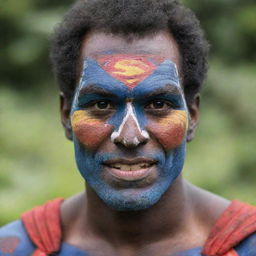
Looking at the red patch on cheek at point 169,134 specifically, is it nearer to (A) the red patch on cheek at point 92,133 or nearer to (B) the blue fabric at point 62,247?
(A) the red patch on cheek at point 92,133

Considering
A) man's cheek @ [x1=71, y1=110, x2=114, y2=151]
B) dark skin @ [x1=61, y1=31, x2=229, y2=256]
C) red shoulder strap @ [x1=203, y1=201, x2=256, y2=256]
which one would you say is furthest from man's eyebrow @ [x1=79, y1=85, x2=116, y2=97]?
red shoulder strap @ [x1=203, y1=201, x2=256, y2=256]

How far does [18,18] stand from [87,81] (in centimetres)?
602

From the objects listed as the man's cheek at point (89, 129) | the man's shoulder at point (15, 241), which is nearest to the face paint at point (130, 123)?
the man's cheek at point (89, 129)

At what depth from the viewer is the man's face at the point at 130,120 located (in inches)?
171

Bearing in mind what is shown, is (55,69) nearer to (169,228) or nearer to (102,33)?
(102,33)

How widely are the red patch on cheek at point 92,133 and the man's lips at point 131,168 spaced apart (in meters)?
0.13

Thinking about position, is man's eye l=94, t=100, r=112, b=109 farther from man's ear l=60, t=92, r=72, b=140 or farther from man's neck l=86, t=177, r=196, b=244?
man's neck l=86, t=177, r=196, b=244

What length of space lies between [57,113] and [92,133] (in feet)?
16.8

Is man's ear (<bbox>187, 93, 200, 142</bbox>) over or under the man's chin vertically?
over

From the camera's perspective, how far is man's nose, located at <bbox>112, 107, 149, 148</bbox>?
4258 millimetres

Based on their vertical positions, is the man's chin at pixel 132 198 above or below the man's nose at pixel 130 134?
below

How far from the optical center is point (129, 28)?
14.6 feet

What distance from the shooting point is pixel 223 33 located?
405 inches

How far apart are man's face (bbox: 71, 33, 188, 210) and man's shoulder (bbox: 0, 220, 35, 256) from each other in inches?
24.0
